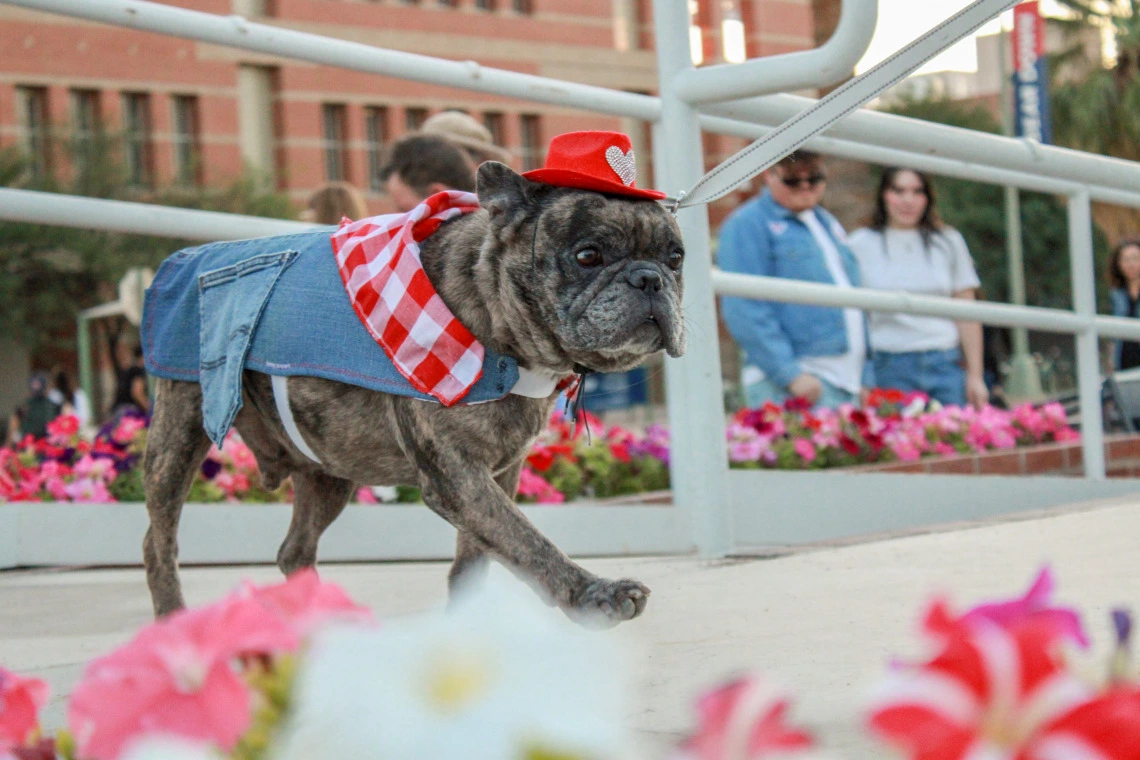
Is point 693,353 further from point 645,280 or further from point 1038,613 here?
point 1038,613

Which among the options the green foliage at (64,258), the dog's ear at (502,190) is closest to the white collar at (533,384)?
the dog's ear at (502,190)

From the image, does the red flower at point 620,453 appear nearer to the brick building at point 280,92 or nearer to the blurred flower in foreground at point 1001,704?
the blurred flower in foreground at point 1001,704

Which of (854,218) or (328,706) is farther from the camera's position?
(854,218)

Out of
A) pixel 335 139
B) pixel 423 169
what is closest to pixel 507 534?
pixel 423 169

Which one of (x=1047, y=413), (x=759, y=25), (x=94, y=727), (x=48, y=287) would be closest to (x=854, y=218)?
(x=1047, y=413)

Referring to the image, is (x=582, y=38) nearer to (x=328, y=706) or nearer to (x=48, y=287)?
(x=48, y=287)

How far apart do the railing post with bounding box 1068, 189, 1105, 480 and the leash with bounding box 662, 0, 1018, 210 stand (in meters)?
2.39

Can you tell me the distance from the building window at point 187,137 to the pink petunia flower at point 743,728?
31798 millimetres

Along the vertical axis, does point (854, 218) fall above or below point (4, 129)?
below

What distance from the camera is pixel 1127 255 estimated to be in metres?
7.21

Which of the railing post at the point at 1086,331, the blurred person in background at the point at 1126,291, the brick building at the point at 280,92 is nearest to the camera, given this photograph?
the railing post at the point at 1086,331

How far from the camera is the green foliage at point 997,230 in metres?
31.7

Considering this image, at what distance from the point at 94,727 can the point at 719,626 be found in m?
1.59

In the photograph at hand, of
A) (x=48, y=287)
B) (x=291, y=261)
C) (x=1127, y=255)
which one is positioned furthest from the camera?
(x=48, y=287)
